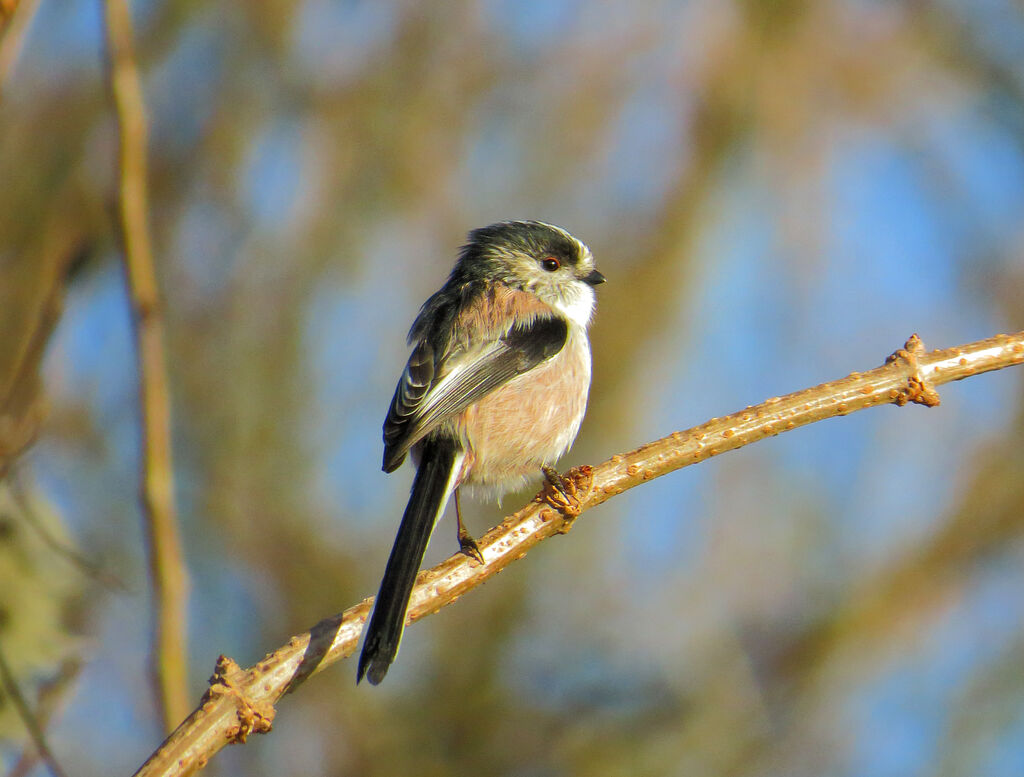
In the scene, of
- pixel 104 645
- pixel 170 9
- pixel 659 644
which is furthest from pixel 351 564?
pixel 170 9

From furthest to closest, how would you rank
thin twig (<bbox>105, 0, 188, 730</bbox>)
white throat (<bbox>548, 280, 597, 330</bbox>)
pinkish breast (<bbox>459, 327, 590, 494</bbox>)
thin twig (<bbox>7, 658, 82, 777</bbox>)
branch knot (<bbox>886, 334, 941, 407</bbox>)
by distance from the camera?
white throat (<bbox>548, 280, 597, 330</bbox>), pinkish breast (<bbox>459, 327, 590, 494</bbox>), thin twig (<bbox>7, 658, 82, 777</bbox>), branch knot (<bbox>886, 334, 941, 407</bbox>), thin twig (<bbox>105, 0, 188, 730</bbox>)

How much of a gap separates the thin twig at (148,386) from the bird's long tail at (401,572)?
0.40 metres

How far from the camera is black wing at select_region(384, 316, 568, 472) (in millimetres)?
2977

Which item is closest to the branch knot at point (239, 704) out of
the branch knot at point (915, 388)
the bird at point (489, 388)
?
the bird at point (489, 388)

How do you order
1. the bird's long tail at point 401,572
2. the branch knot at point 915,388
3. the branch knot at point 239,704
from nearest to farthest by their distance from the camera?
the branch knot at point 239,704 < the bird's long tail at point 401,572 < the branch knot at point 915,388

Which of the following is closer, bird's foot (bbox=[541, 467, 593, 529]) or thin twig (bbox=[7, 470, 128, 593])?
bird's foot (bbox=[541, 467, 593, 529])

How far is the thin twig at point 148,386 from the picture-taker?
1.91 meters

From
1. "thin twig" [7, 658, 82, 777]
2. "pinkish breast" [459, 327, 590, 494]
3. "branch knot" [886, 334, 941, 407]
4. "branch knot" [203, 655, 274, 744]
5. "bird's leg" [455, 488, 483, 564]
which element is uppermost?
"pinkish breast" [459, 327, 590, 494]

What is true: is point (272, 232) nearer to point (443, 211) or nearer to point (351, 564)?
point (443, 211)

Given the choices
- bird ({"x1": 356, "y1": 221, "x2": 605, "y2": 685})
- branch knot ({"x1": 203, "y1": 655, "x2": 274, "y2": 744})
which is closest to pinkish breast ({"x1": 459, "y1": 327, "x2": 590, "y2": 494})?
bird ({"x1": 356, "y1": 221, "x2": 605, "y2": 685})

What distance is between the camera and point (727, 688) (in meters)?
6.03

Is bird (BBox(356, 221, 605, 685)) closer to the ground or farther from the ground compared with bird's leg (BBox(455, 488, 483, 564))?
farther from the ground

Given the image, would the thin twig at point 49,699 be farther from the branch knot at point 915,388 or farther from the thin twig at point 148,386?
the branch knot at point 915,388

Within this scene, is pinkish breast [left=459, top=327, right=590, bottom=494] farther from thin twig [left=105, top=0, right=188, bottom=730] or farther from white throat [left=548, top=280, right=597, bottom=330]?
thin twig [left=105, top=0, right=188, bottom=730]
